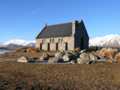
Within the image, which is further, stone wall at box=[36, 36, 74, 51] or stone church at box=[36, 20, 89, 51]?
stone wall at box=[36, 36, 74, 51]

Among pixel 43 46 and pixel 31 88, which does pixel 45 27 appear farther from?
pixel 31 88

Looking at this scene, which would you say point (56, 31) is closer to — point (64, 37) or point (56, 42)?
point (56, 42)

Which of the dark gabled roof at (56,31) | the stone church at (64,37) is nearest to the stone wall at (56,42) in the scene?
the stone church at (64,37)

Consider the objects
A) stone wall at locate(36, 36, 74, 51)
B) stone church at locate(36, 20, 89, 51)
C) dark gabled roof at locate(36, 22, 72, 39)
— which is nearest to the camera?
stone church at locate(36, 20, 89, 51)

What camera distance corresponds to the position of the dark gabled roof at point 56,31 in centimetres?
6494

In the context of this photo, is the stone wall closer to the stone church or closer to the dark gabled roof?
the stone church

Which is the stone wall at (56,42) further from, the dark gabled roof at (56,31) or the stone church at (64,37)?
the dark gabled roof at (56,31)

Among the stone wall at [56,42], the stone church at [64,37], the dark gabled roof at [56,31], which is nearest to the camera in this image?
the stone church at [64,37]

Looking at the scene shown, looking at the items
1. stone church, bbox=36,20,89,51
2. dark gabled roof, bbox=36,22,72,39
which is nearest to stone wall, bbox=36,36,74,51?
stone church, bbox=36,20,89,51

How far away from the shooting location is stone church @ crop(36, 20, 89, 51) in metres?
63.5

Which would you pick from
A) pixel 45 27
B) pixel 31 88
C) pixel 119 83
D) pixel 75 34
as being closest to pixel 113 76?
pixel 119 83

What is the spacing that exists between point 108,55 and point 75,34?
864 inches

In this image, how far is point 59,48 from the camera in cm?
6681

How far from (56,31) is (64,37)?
4.45 m
